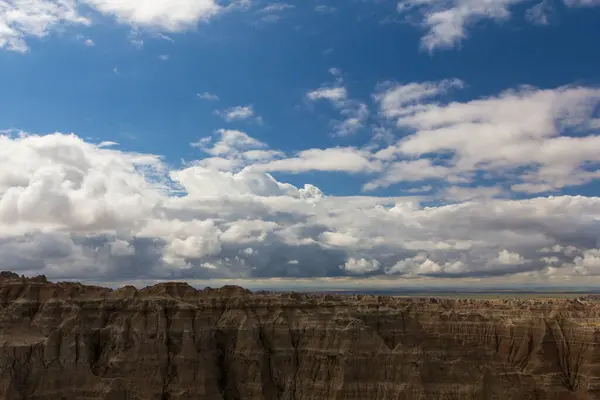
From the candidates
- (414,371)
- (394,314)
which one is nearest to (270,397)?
(414,371)

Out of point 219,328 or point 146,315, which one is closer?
point 146,315

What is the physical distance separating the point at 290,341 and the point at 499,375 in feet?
94.0

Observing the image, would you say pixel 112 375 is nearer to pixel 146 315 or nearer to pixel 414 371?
pixel 146 315

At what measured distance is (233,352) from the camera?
7950 centimetres

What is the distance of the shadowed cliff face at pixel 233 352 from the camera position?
68.8m

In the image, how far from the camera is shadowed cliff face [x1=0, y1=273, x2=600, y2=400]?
6875cm

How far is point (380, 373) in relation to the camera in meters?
76.8

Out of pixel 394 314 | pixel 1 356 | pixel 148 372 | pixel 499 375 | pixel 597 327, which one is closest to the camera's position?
pixel 1 356

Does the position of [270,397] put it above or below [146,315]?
below

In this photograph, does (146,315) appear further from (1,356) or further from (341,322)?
(341,322)

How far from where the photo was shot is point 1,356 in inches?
2589

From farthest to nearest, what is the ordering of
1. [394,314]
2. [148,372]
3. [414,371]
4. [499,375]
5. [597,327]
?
[597,327] → [394,314] → [499,375] → [414,371] → [148,372]

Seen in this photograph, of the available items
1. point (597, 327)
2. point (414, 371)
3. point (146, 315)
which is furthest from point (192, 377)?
point (597, 327)

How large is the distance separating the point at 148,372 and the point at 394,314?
38164mm
